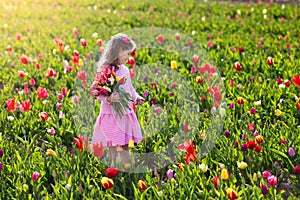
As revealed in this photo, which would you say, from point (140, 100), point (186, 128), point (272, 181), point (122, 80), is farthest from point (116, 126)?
point (272, 181)

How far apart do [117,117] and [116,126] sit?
0.06 m

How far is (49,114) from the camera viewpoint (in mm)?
3947

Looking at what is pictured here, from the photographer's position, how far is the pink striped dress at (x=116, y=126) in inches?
122

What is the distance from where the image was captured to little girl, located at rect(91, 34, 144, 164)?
3051 mm

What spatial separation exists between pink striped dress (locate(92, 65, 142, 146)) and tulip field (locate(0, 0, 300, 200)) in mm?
86

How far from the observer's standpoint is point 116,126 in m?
3.11

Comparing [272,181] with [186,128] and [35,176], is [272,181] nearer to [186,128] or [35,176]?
[186,128]

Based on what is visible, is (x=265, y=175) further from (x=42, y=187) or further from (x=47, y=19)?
(x=47, y=19)

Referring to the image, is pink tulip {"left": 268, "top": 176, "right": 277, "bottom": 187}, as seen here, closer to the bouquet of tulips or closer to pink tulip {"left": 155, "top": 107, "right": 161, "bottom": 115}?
the bouquet of tulips

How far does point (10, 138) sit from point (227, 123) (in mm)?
1646

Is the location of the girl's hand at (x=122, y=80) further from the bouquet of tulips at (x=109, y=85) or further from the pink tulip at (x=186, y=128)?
the pink tulip at (x=186, y=128)

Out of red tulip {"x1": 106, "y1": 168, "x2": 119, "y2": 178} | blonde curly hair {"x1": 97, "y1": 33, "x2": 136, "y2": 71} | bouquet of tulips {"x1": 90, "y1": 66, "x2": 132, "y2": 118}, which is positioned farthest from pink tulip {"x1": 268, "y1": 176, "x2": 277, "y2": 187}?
blonde curly hair {"x1": 97, "y1": 33, "x2": 136, "y2": 71}

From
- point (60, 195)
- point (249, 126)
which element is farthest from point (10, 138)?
point (249, 126)

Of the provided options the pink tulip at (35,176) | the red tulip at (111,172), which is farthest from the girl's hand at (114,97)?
the pink tulip at (35,176)
